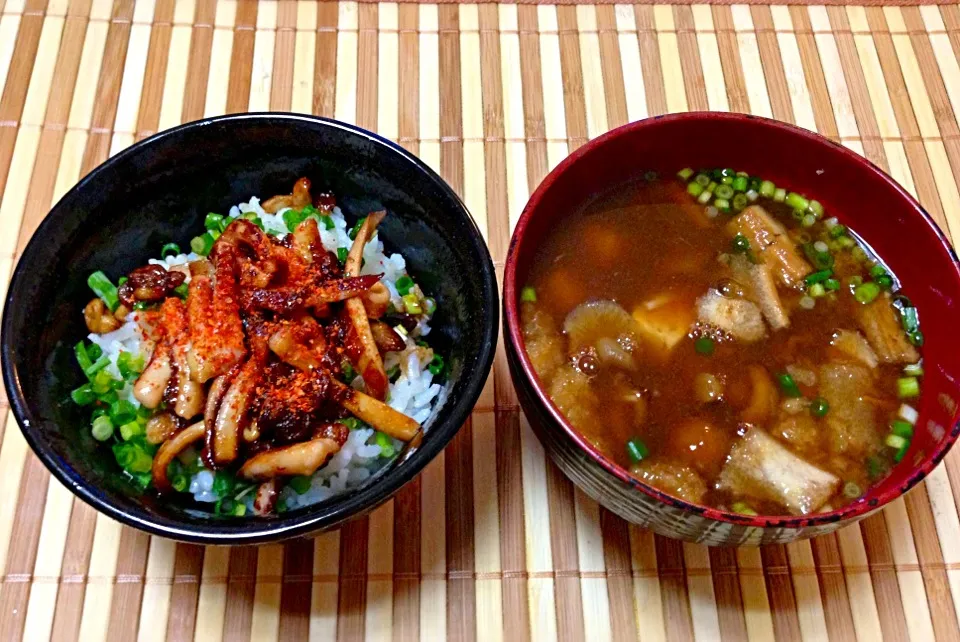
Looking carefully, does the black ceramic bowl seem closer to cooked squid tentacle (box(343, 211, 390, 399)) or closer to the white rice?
the white rice

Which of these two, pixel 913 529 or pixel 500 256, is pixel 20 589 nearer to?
pixel 500 256

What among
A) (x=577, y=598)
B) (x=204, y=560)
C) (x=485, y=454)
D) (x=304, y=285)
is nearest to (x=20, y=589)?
(x=204, y=560)

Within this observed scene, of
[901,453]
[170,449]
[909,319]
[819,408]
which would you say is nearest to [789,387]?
[819,408]

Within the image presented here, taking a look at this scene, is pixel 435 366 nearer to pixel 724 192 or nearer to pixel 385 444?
pixel 385 444

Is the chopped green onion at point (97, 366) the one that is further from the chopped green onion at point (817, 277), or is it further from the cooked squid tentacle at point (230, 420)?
the chopped green onion at point (817, 277)

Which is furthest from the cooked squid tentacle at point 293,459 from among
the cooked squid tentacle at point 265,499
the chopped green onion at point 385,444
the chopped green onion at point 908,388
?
the chopped green onion at point 908,388

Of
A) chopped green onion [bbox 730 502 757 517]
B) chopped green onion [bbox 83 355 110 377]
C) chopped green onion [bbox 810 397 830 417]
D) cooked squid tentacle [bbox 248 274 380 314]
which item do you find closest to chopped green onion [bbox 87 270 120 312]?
chopped green onion [bbox 83 355 110 377]
